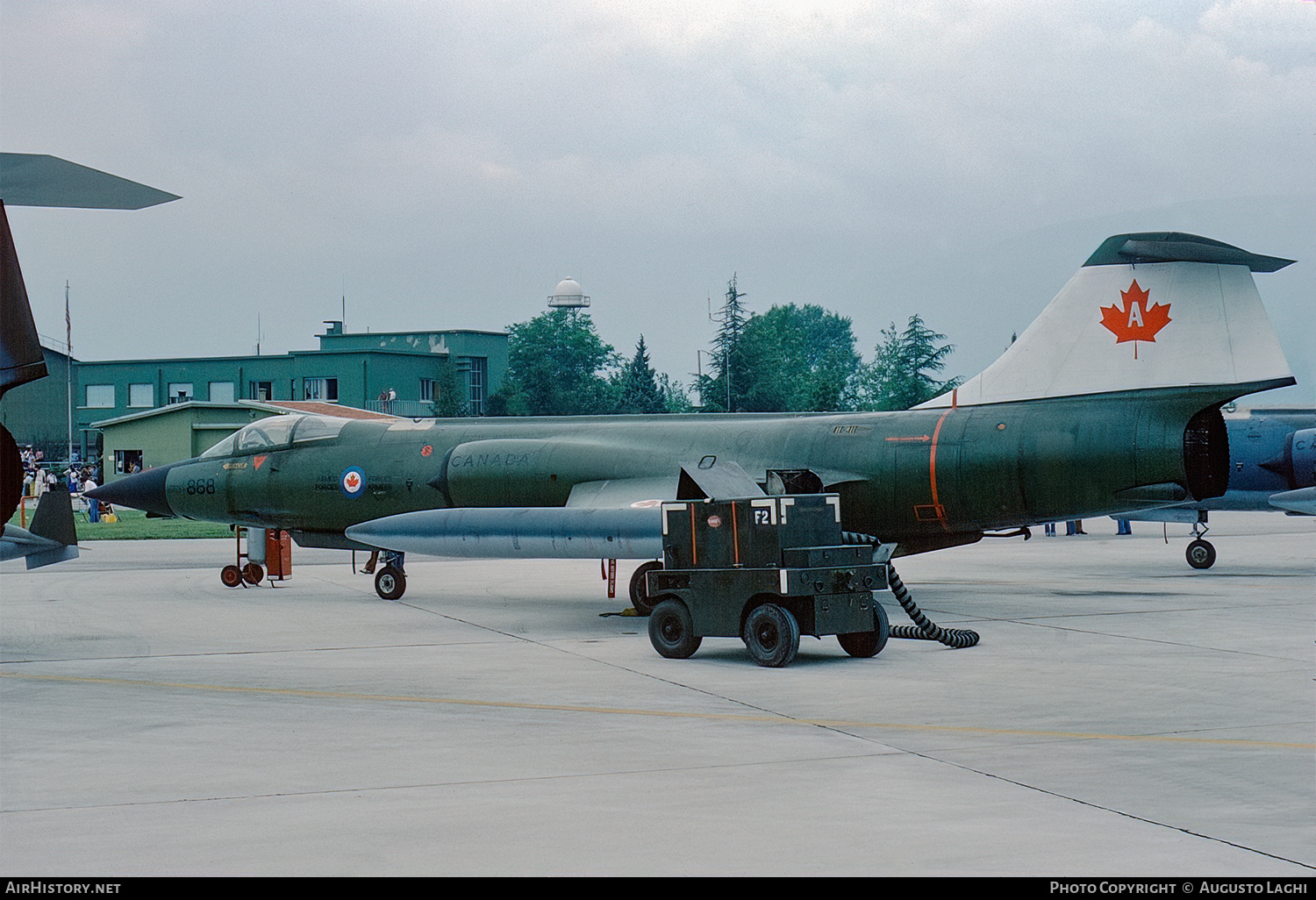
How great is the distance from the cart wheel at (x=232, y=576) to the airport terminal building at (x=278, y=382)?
48.9 m

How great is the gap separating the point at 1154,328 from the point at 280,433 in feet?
40.1

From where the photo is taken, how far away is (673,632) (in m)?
12.5

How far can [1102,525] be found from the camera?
41469 mm

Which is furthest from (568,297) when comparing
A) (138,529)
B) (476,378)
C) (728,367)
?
(138,529)

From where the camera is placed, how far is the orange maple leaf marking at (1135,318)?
14.5m

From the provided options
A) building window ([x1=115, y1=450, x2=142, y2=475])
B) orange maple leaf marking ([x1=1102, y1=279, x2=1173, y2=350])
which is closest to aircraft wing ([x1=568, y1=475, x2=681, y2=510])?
orange maple leaf marking ([x1=1102, y1=279, x2=1173, y2=350])

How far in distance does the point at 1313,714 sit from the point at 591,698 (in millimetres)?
5110

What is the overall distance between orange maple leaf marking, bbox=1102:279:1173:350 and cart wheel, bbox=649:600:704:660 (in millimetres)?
6098

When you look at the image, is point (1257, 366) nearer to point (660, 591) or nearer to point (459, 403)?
point (660, 591)

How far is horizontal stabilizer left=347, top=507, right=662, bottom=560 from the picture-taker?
45.9 ft

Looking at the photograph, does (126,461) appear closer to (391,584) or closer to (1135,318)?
(391,584)

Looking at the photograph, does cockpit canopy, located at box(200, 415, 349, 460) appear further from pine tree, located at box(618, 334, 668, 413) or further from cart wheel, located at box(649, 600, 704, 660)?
pine tree, located at box(618, 334, 668, 413)

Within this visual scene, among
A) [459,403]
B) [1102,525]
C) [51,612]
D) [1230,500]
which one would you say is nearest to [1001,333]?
[459,403]

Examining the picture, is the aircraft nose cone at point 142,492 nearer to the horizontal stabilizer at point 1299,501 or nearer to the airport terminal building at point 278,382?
the horizontal stabilizer at point 1299,501
